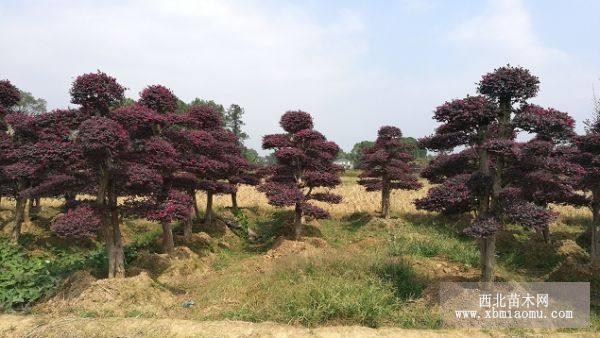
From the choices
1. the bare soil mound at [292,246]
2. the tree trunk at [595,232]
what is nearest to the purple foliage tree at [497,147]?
the tree trunk at [595,232]

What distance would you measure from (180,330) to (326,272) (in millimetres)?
3807

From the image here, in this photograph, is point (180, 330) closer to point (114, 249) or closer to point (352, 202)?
point (114, 249)

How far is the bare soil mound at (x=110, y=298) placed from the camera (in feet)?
27.0

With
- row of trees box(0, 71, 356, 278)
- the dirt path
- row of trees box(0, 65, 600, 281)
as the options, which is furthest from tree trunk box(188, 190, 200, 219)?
the dirt path

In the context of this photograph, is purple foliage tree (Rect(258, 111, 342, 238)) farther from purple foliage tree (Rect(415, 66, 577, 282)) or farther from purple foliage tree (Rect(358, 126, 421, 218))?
purple foliage tree (Rect(415, 66, 577, 282))

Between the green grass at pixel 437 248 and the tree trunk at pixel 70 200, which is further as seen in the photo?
the green grass at pixel 437 248

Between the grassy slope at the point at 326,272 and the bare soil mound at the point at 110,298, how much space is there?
0.27 feet

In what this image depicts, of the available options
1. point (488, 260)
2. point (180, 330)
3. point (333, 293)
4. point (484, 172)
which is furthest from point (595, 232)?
point (180, 330)

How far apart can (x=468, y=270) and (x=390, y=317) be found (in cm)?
419

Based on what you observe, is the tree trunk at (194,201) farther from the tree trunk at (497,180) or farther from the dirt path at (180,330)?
the tree trunk at (497,180)

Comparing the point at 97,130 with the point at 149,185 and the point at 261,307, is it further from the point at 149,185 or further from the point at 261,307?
the point at 261,307

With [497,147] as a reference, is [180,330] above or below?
below

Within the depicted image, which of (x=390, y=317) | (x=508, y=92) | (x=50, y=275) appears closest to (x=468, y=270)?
(x=390, y=317)

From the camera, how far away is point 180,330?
6.91 metres
